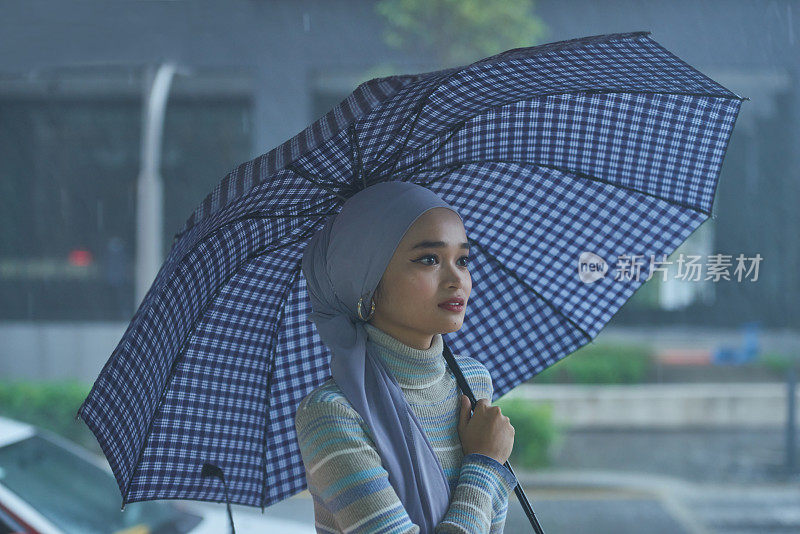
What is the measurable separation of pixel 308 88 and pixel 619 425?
281 centimetres

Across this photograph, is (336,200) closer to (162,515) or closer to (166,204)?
(162,515)

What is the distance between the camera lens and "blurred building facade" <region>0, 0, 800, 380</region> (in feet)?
14.8

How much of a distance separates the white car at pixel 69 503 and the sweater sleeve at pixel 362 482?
5.60ft

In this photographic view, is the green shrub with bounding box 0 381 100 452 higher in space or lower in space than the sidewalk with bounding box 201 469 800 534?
higher

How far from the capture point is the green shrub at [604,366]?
15.8 ft

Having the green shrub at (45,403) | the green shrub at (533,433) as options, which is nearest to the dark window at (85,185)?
the green shrub at (45,403)

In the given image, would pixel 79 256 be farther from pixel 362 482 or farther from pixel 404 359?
pixel 362 482

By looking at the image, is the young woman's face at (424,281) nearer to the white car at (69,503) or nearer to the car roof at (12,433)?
the white car at (69,503)

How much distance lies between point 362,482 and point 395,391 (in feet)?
0.51

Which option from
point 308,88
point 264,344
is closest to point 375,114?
point 264,344

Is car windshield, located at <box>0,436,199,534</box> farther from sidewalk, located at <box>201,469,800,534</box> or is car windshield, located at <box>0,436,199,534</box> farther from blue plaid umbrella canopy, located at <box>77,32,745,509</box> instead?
sidewalk, located at <box>201,469,800,534</box>

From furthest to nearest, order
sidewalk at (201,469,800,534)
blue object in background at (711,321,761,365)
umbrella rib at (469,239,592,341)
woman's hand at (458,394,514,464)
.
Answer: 1. blue object in background at (711,321,761,365)
2. sidewalk at (201,469,800,534)
3. umbrella rib at (469,239,592,341)
4. woman's hand at (458,394,514,464)

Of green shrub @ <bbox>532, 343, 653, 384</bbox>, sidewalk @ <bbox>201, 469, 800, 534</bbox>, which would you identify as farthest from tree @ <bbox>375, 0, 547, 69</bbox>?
sidewalk @ <bbox>201, 469, 800, 534</bbox>

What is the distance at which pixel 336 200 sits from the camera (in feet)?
4.48
